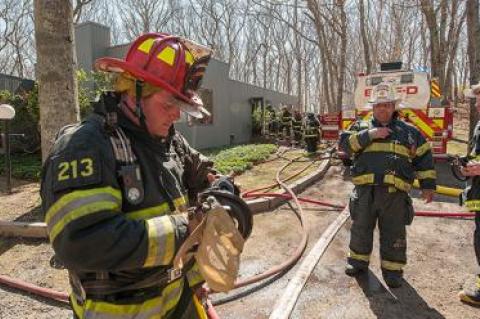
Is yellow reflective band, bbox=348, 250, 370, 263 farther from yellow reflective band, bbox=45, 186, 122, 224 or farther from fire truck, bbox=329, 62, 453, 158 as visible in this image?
fire truck, bbox=329, 62, 453, 158

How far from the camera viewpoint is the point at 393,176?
3828 millimetres

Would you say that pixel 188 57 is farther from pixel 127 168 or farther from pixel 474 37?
pixel 474 37

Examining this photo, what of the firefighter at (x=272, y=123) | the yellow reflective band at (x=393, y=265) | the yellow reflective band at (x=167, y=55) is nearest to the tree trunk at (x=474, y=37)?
the yellow reflective band at (x=393, y=265)

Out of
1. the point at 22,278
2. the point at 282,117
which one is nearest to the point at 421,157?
the point at 22,278

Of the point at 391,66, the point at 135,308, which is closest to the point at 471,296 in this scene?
the point at 135,308

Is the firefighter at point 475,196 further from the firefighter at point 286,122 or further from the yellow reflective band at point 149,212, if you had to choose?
the firefighter at point 286,122

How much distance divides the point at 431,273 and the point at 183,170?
320 cm

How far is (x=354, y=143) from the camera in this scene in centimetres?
402

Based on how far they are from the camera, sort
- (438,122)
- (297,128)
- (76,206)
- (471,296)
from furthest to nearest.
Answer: (297,128) < (438,122) < (471,296) < (76,206)

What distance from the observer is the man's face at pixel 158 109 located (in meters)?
1.65

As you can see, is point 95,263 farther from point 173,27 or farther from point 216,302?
point 173,27

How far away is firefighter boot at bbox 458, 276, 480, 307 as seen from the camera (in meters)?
3.43

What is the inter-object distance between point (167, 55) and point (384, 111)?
292 cm

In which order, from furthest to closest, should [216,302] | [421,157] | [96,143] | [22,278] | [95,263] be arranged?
[421,157] → [22,278] → [216,302] → [96,143] → [95,263]
